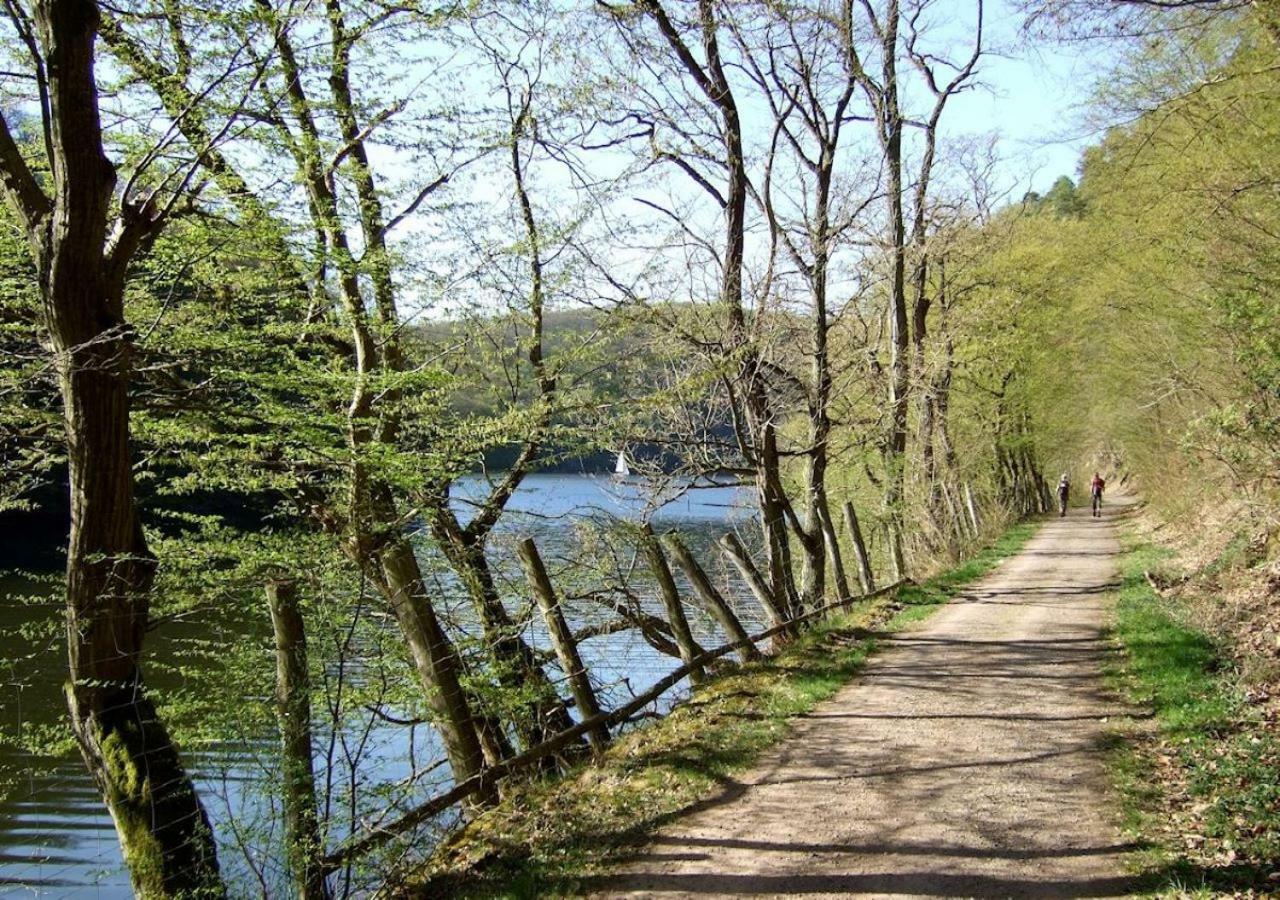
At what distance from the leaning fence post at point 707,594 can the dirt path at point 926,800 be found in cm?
134

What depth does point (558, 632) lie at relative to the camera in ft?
24.9

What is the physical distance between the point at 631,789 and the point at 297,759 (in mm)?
2255

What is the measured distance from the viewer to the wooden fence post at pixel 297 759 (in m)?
4.94

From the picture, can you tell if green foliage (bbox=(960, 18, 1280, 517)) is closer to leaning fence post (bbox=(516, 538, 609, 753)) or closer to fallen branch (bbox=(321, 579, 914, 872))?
fallen branch (bbox=(321, 579, 914, 872))

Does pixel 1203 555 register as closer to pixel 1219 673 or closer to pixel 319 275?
pixel 1219 673

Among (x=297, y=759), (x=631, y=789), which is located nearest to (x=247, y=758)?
(x=297, y=759)

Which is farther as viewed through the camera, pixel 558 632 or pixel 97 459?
pixel 558 632

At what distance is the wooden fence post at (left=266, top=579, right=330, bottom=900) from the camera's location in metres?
4.94

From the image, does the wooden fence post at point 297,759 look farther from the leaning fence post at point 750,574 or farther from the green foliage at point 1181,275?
the green foliage at point 1181,275

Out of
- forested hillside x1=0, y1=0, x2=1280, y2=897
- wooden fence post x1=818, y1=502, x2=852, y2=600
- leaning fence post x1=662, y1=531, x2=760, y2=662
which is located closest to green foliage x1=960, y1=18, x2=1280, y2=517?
forested hillside x1=0, y1=0, x2=1280, y2=897

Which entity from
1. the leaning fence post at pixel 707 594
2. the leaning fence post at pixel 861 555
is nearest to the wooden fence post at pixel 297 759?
the leaning fence post at pixel 707 594

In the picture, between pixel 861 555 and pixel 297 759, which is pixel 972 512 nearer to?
pixel 861 555

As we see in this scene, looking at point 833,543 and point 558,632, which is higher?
point 558,632

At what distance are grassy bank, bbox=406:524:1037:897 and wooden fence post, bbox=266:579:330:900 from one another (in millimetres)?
631
